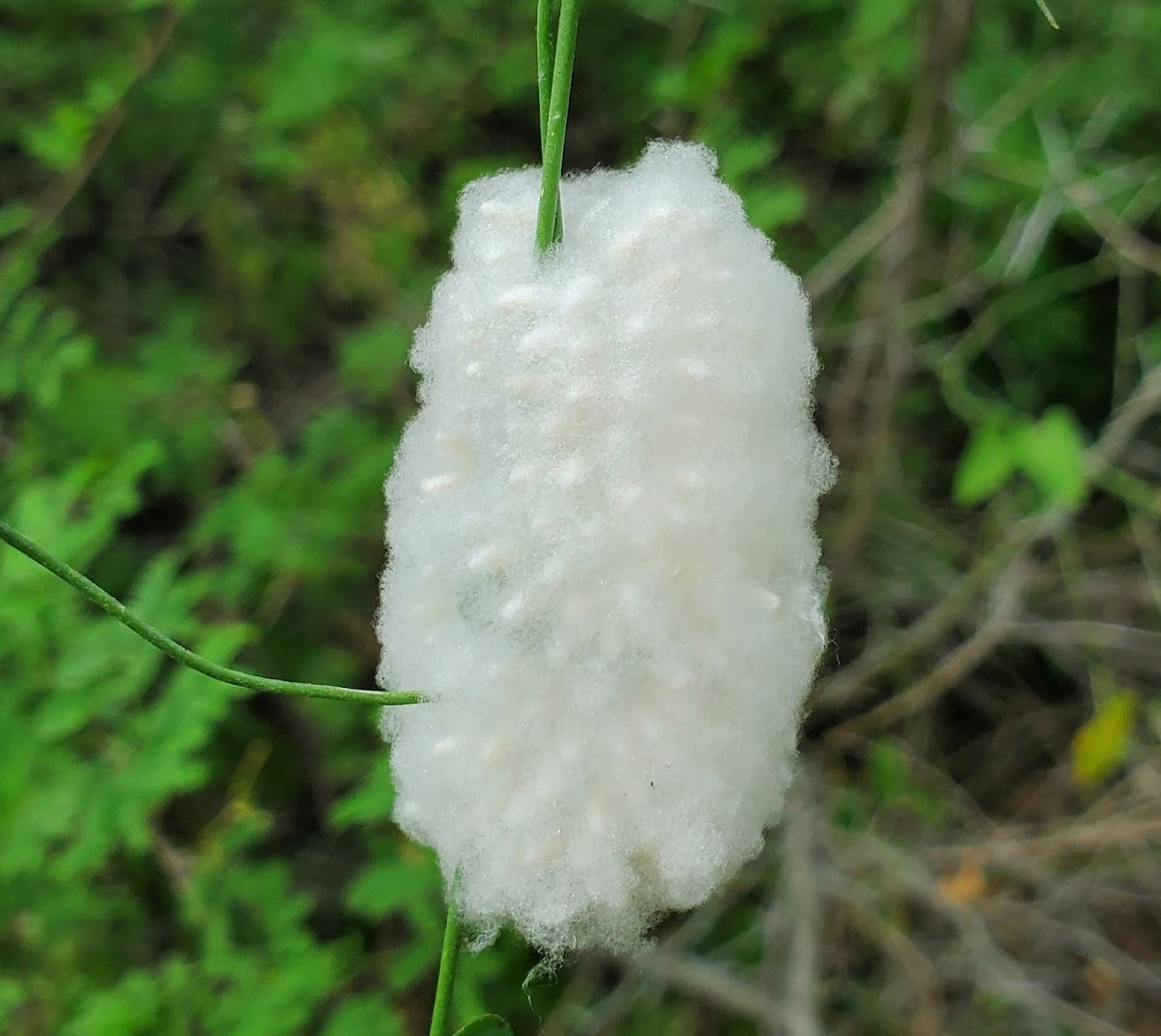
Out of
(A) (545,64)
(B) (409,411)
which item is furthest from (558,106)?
(B) (409,411)

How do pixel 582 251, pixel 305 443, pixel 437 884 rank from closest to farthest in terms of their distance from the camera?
1. pixel 582 251
2. pixel 437 884
3. pixel 305 443

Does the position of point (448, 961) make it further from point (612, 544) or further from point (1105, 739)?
point (1105, 739)

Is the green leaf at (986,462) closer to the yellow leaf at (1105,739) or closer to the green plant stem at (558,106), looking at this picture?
the yellow leaf at (1105,739)

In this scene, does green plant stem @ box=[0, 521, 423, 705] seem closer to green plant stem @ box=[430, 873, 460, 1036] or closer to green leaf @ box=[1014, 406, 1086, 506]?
green plant stem @ box=[430, 873, 460, 1036]

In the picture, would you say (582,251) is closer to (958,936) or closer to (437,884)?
(437,884)

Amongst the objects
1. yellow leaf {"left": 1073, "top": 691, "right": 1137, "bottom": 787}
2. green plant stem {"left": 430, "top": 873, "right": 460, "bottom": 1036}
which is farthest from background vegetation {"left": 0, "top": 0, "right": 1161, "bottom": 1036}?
green plant stem {"left": 430, "top": 873, "right": 460, "bottom": 1036}

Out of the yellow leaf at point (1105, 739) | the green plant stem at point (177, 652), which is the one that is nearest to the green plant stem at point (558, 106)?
the green plant stem at point (177, 652)

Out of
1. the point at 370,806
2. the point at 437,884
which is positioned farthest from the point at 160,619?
the point at 437,884
